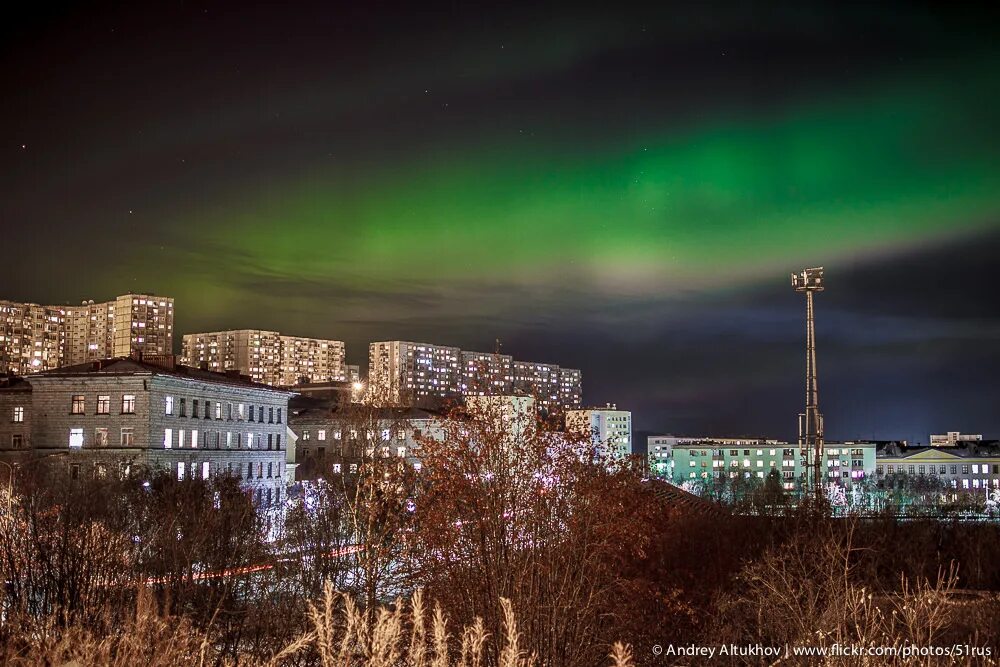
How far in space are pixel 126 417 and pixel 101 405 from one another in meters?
2.12

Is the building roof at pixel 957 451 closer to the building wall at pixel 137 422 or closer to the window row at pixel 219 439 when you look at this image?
the window row at pixel 219 439

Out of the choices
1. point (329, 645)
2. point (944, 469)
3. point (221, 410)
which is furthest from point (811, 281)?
point (944, 469)

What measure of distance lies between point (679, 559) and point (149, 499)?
24480mm

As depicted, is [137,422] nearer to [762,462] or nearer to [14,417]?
[14,417]

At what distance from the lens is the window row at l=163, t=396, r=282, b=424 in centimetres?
6469

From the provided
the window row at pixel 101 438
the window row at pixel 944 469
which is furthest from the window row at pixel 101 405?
the window row at pixel 944 469

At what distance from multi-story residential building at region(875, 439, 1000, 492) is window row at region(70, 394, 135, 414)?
132 metres

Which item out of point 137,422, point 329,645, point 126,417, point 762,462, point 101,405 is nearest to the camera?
point 329,645

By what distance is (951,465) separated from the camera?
16412 centimetres

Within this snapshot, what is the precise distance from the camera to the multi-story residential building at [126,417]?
61000 millimetres

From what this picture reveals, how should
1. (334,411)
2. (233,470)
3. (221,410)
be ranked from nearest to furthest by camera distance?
1. (233,470)
2. (221,410)
3. (334,411)

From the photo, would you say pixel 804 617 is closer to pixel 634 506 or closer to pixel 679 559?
pixel 634 506

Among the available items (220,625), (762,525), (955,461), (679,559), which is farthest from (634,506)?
(955,461)

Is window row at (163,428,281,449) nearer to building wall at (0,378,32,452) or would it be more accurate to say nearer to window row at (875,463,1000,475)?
building wall at (0,378,32,452)
